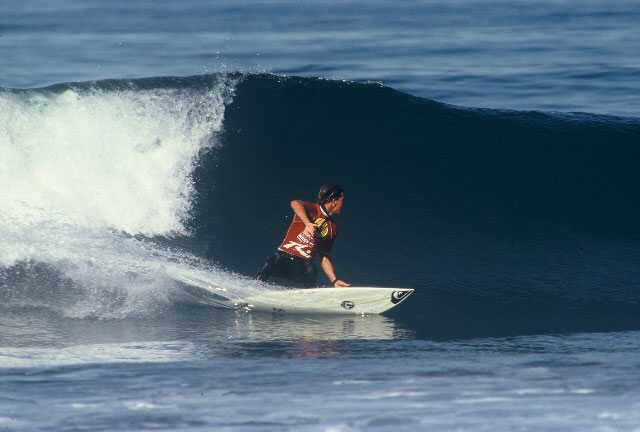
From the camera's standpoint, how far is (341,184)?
1107cm

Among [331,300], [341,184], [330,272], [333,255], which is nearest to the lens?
[330,272]

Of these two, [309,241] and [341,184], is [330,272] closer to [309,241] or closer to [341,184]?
[309,241]

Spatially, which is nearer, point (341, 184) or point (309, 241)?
point (309, 241)

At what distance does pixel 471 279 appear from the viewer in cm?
936

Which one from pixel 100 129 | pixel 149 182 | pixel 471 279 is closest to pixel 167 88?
pixel 100 129

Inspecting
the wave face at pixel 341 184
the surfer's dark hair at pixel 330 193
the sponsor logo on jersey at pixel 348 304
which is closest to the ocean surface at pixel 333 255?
the wave face at pixel 341 184

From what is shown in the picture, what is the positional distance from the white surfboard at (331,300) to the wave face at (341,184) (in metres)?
0.36

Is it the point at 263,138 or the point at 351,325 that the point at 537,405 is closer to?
the point at 351,325

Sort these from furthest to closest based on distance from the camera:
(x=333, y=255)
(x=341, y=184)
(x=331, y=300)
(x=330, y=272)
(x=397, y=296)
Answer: (x=341, y=184) < (x=333, y=255) < (x=397, y=296) < (x=331, y=300) < (x=330, y=272)

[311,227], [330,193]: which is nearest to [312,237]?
[311,227]

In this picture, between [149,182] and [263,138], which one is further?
[263,138]

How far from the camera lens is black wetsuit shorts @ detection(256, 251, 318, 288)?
8023mm

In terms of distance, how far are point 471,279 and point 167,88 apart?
188 inches

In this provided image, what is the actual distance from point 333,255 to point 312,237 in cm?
210
